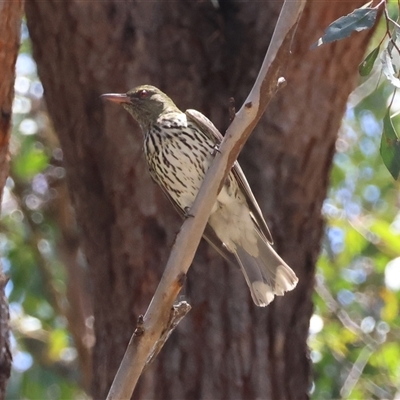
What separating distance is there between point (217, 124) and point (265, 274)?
85 cm

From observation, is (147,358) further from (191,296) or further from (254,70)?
(254,70)

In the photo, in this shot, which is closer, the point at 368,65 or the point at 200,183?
the point at 368,65

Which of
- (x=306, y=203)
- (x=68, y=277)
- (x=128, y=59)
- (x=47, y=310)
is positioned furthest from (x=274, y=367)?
(x=47, y=310)

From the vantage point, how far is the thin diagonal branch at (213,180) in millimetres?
2068

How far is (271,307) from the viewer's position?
3.60m

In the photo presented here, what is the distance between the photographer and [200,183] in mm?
3236

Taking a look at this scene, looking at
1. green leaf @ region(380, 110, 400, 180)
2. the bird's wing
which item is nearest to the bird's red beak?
the bird's wing

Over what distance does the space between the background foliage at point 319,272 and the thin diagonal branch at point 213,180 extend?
3.01 m

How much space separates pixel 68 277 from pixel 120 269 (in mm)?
1905

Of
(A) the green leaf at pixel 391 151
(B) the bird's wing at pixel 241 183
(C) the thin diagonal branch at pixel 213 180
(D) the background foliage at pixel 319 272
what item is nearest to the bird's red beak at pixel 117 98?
(B) the bird's wing at pixel 241 183

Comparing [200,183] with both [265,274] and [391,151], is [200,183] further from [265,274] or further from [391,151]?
[391,151]

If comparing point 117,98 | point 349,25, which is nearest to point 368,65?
point 349,25

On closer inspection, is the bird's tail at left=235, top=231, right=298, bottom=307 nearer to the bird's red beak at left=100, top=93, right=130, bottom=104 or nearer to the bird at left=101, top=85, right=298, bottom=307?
the bird at left=101, top=85, right=298, bottom=307

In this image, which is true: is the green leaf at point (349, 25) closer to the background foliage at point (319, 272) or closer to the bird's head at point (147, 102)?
the bird's head at point (147, 102)
